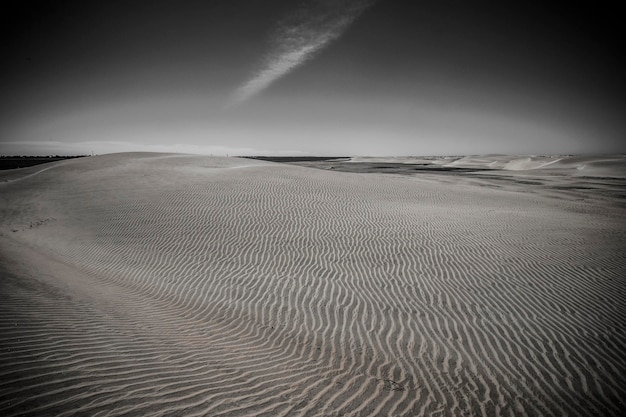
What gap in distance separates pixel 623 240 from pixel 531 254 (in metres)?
4.91

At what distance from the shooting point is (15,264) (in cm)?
792

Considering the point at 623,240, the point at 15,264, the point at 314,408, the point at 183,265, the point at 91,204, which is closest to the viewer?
the point at 314,408

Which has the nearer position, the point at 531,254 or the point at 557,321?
the point at 557,321

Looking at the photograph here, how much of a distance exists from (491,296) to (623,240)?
8.70 m

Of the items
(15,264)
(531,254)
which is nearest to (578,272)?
(531,254)

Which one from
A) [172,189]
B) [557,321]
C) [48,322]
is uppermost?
[172,189]


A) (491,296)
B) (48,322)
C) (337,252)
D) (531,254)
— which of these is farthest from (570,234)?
(48,322)

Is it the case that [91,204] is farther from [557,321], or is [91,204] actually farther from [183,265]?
[557,321]

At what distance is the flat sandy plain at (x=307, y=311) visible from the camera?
137 inches

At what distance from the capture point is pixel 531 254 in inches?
367

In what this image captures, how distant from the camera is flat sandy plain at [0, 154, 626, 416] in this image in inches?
137

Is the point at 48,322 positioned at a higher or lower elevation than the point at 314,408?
higher

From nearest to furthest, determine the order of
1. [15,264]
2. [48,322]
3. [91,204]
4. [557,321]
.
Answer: [48,322] → [557,321] → [15,264] → [91,204]

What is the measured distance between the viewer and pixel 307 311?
614cm
